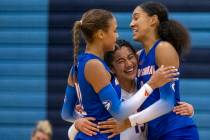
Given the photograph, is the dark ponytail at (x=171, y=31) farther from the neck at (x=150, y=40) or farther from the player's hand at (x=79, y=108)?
the player's hand at (x=79, y=108)

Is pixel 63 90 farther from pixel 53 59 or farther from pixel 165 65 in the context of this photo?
pixel 165 65

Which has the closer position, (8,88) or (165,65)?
(165,65)

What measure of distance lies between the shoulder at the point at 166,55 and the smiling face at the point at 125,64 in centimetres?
30

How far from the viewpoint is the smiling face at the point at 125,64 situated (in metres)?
4.77

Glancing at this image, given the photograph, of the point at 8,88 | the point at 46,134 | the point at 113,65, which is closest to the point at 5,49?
the point at 8,88

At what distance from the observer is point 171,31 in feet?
15.1

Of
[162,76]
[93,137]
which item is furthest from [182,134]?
[93,137]

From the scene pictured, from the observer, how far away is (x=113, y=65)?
483 cm

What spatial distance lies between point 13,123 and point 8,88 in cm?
35

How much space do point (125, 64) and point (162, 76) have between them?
519 mm

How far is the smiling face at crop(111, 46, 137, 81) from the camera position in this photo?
4.77 meters

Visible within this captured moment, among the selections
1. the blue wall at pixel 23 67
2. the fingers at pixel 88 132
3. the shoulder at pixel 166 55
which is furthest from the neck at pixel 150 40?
the blue wall at pixel 23 67

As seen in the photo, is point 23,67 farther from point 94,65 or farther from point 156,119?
point 94,65

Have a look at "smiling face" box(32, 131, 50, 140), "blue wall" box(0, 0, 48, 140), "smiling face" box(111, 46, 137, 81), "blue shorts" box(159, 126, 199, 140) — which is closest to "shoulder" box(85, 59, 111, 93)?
"smiling face" box(111, 46, 137, 81)
